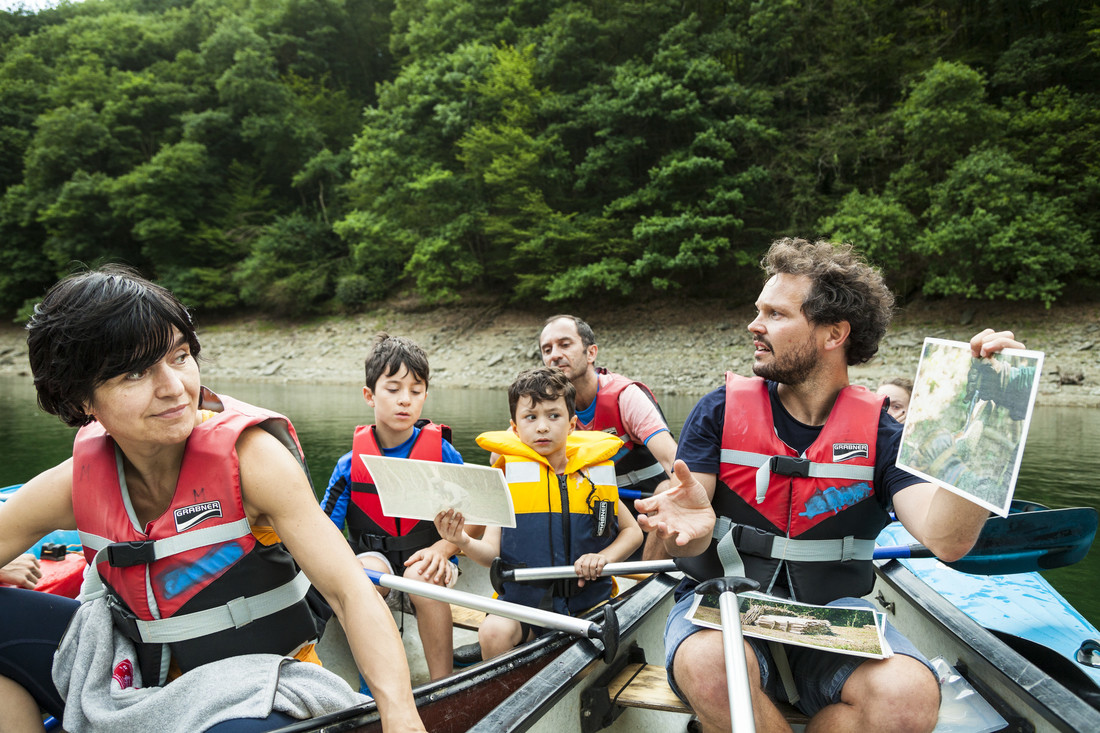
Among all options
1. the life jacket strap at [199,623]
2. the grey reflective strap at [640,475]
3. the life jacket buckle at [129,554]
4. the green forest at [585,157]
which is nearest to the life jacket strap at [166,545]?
the life jacket buckle at [129,554]

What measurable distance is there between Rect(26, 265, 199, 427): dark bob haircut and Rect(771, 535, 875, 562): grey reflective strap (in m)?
1.58

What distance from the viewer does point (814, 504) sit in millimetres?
1781

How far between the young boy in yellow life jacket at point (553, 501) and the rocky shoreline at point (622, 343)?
1017cm

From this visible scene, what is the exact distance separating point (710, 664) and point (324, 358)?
1830cm

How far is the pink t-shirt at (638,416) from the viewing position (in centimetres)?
343

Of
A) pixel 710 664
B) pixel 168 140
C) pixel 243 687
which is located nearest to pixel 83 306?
pixel 243 687

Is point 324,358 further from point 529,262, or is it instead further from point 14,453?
point 14,453

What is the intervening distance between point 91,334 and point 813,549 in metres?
1.76

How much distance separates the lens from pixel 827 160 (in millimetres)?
16406

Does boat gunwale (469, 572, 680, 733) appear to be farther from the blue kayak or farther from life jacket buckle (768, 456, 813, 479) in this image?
the blue kayak

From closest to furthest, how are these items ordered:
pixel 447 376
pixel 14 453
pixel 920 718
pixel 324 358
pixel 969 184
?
pixel 920 718 → pixel 14 453 → pixel 969 184 → pixel 447 376 → pixel 324 358

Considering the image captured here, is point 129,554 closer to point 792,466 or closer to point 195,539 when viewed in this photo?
point 195,539

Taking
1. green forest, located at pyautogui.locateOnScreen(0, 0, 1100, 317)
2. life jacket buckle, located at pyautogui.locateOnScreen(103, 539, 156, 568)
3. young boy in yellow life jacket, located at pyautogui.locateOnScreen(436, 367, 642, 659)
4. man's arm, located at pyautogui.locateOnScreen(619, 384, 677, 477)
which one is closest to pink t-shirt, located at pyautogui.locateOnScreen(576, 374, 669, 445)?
man's arm, located at pyautogui.locateOnScreen(619, 384, 677, 477)

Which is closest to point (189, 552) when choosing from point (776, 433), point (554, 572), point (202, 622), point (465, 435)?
point (202, 622)
